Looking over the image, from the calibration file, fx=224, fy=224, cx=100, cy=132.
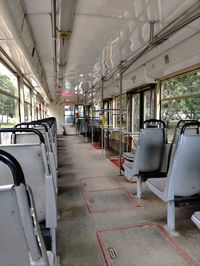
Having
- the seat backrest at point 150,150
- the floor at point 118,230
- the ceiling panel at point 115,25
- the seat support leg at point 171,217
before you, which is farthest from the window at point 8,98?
the seat support leg at point 171,217

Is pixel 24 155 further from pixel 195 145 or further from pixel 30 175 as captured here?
pixel 195 145

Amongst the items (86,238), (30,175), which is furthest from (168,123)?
(30,175)

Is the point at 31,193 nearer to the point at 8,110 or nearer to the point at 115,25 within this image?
the point at 115,25

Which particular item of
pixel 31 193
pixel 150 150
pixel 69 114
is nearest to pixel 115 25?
pixel 150 150

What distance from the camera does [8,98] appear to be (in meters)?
4.92

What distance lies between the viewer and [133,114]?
7.03m

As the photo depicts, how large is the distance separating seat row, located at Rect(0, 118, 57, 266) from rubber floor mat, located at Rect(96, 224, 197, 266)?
57 cm

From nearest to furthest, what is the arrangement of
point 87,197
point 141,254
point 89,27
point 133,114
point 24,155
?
point 24,155 → point 141,254 → point 89,27 → point 87,197 → point 133,114

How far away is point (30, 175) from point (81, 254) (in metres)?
0.92

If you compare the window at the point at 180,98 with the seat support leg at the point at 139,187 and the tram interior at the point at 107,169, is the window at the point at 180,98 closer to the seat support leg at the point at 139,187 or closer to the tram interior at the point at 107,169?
the tram interior at the point at 107,169

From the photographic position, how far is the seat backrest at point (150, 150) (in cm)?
312

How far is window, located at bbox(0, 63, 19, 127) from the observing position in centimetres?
437

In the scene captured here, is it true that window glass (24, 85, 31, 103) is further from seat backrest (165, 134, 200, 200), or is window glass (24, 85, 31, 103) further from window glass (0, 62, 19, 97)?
seat backrest (165, 134, 200, 200)

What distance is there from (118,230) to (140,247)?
35 centimetres
